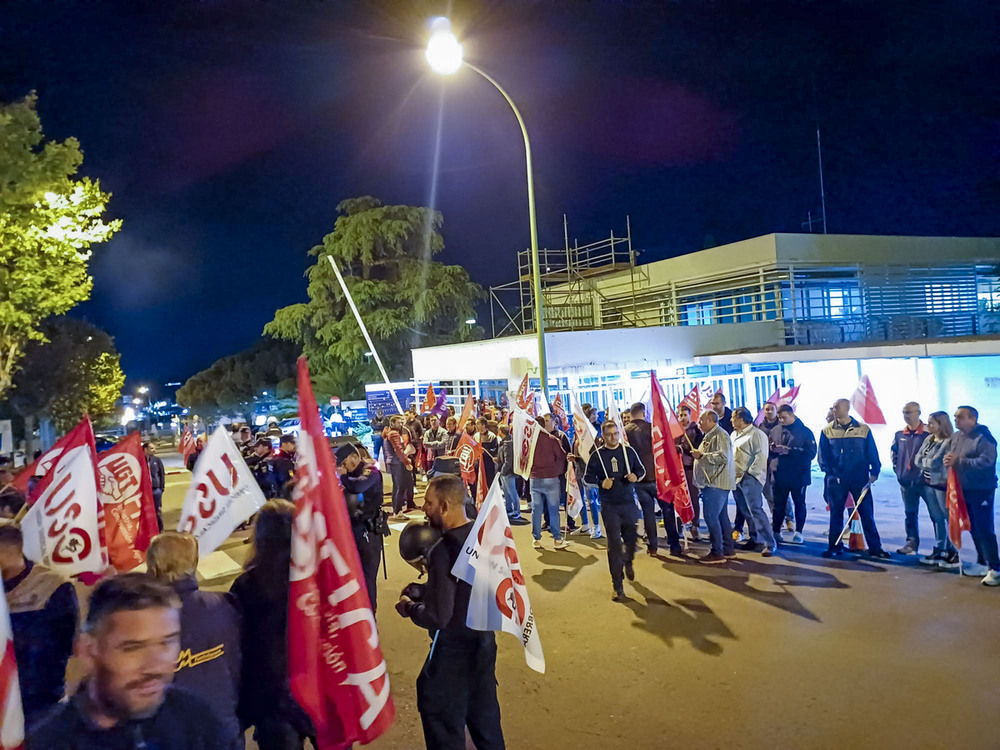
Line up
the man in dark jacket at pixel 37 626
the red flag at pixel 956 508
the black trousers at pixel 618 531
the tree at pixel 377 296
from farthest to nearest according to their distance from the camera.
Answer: the tree at pixel 377 296, the black trousers at pixel 618 531, the red flag at pixel 956 508, the man in dark jacket at pixel 37 626

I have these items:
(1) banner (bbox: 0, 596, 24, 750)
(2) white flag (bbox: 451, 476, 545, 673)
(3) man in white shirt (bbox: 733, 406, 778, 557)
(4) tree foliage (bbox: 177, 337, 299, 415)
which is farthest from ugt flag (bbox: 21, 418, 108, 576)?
(4) tree foliage (bbox: 177, 337, 299, 415)

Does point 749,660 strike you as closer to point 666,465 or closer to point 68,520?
point 666,465

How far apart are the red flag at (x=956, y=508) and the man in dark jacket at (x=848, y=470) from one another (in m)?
0.87

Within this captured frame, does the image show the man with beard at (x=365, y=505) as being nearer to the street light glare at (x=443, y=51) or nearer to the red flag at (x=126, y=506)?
the red flag at (x=126, y=506)

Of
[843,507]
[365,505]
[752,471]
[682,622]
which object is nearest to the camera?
[365,505]

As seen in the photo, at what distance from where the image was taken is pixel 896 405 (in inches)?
523

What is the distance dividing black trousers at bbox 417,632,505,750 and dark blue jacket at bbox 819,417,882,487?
19.7ft

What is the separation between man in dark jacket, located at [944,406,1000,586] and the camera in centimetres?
702

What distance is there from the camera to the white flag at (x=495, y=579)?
147 inches

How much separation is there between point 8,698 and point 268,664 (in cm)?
121

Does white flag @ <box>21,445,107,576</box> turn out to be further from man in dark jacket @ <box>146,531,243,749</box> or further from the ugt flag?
man in dark jacket @ <box>146,531,243,749</box>

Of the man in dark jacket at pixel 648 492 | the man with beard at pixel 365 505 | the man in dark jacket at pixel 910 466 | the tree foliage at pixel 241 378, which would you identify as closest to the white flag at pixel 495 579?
the man with beard at pixel 365 505

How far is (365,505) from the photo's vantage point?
6168mm

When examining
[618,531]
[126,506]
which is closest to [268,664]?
[618,531]
